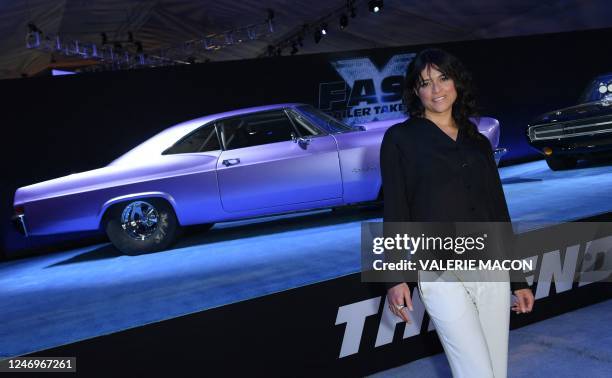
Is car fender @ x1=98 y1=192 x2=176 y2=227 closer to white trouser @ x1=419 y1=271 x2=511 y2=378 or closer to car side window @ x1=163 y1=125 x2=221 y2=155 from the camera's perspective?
car side window @ x1=163 y1=125 x2=221 y2=155

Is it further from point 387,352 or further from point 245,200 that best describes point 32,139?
point 387,352

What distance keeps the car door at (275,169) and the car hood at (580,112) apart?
3158 millimetres

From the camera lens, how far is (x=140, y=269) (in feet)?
13.6

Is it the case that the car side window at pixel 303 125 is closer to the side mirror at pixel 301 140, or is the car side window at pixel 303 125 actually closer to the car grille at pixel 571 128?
the side mirror at pixel 301 140

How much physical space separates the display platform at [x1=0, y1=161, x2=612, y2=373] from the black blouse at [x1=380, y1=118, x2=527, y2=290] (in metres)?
1.18

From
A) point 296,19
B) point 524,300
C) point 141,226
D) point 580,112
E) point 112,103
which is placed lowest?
point 141,226

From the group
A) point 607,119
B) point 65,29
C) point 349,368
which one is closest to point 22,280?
point 349,368

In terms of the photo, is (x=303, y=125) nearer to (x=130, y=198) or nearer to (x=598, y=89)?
(x=130, y=198)

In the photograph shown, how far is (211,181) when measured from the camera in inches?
191

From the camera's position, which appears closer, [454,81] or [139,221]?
[454,81]

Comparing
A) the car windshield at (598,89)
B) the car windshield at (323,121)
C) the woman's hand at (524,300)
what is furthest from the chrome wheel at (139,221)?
the car windshield at (598,89)

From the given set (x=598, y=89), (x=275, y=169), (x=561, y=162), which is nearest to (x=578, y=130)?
(x=561, y=162)

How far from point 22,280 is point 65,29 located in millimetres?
14111

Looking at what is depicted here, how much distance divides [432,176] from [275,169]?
293cm
